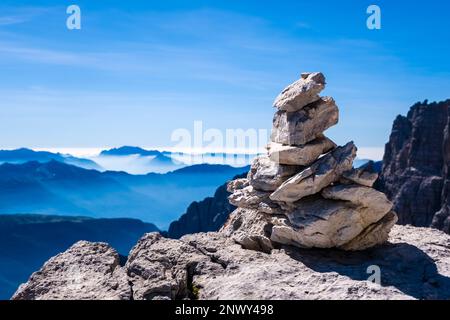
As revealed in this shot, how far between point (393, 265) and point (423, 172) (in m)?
164

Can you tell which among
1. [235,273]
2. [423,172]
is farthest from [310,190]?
[423,172]

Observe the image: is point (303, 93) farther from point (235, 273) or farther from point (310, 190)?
point (235, 273)

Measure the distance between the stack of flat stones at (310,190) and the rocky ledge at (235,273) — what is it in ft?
3.24

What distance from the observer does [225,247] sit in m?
27.3

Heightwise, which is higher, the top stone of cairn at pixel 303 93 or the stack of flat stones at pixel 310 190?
the top stone of cairn at pixel 303 93

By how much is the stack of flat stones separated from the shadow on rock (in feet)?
1.98

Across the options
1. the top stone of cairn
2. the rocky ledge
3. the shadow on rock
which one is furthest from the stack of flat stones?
the rocky ledge

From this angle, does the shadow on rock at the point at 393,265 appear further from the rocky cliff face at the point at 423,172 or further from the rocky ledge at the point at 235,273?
the rocky cliff face at the point at 423,172

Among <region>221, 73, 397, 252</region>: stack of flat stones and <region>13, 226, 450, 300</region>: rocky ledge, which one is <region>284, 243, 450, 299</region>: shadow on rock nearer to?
<region>13, 226, 450, 300</region>: rocky ledge

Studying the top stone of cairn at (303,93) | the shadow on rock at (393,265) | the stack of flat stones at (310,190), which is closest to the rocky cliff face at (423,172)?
the shadow on rock at (393,265)

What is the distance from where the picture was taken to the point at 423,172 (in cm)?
17712

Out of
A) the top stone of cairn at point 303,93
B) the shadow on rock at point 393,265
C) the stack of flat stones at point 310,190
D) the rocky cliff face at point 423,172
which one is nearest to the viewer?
the shadow on rock at point 393,265

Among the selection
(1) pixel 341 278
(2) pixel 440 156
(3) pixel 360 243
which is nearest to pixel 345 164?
(3) pixel 360 243

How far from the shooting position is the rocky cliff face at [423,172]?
536ft
